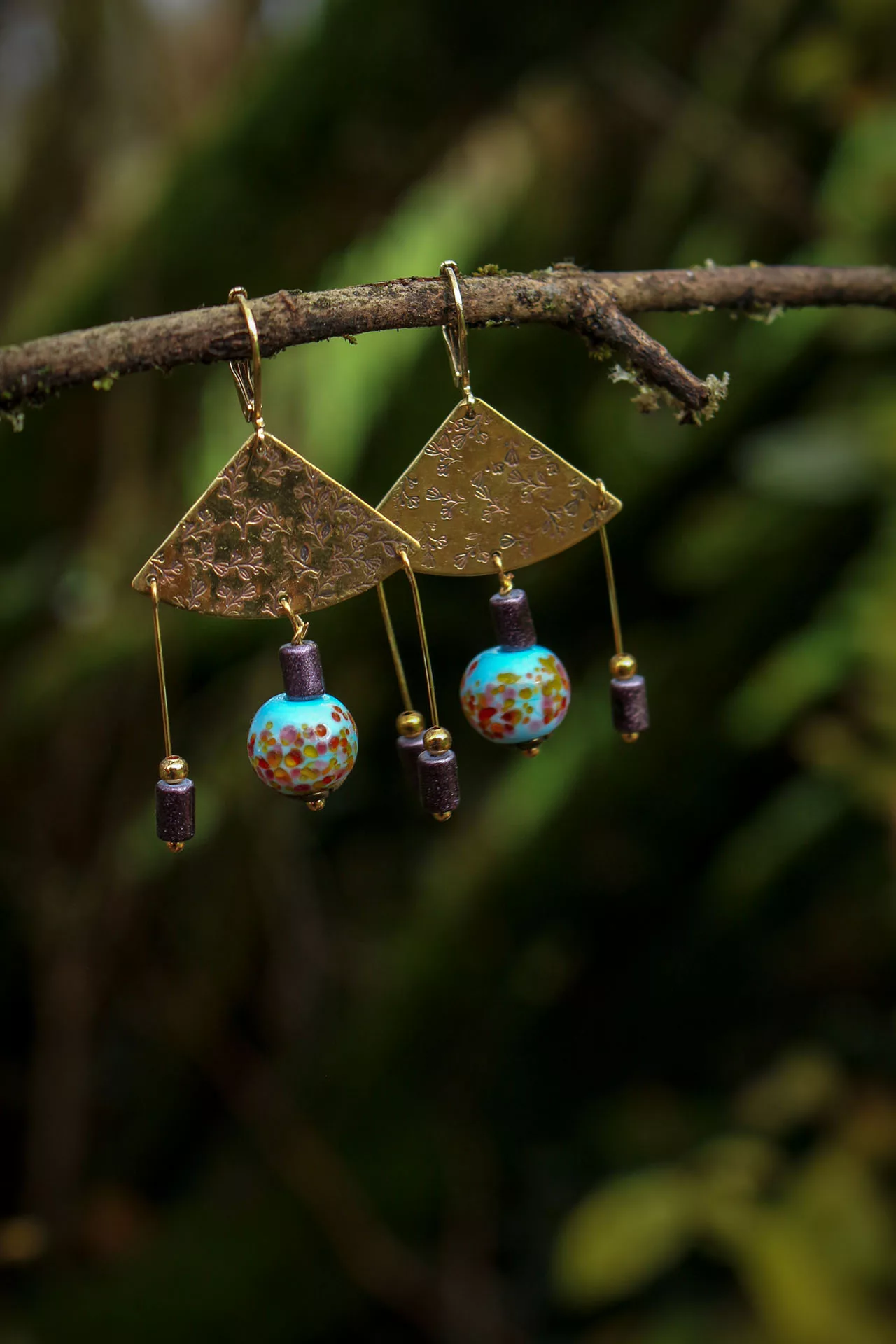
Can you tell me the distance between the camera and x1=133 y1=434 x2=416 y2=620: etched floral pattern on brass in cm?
65

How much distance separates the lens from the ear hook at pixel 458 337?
23.9 inches

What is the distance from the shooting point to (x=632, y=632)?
181 cm

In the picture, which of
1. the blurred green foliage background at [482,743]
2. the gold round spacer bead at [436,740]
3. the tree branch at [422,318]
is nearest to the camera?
the tree branch at [422,318]

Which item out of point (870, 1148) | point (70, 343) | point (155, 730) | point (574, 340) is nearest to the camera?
point (70, 343)

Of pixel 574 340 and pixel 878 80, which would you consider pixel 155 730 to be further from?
pixel 878 80

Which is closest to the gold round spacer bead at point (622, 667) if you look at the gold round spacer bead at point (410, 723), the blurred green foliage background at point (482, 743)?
the gold round spacer bead at point (410, 723)

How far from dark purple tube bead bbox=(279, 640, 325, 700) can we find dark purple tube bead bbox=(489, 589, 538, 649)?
0.42 ft

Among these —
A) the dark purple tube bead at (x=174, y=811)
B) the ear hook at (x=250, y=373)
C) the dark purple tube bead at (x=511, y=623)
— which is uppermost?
the ear hook at (x=250, y=373)

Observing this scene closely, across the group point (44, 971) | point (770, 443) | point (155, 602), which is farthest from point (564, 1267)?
point (155, 602)

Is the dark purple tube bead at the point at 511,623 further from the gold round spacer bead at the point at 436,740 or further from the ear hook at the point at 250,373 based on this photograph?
the ear hook at the point at 250,373

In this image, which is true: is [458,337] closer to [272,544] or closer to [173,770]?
[272,544]

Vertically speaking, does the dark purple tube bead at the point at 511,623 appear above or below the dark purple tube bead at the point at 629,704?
above

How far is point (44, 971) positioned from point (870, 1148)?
136 cm

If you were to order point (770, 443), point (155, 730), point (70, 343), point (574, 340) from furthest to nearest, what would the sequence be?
1. point (155, 730)
2. point (574, 340)
3. point (770, 443)
4. point (70, 343)
